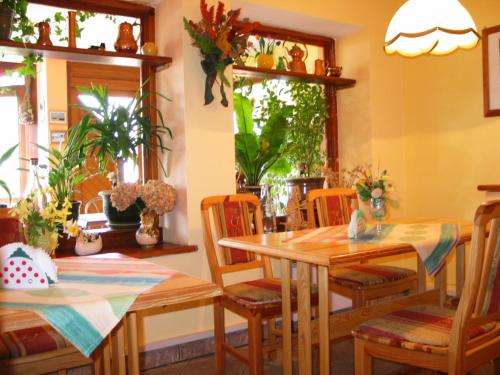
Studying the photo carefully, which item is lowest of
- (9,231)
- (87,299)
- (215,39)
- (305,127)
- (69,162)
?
(87,299)

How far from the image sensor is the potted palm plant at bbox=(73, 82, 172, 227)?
2842 millimetres

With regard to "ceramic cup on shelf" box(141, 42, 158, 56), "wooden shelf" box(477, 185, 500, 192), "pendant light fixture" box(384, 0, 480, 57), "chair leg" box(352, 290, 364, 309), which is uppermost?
"ceramic cup on shelf" box(141, 42, 158, 56)

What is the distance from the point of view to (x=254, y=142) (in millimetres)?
3490

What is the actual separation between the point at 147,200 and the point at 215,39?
100cm

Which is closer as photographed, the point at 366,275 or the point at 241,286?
the point at 241,286

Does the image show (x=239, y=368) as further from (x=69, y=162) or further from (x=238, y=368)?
(x=69, y=162)

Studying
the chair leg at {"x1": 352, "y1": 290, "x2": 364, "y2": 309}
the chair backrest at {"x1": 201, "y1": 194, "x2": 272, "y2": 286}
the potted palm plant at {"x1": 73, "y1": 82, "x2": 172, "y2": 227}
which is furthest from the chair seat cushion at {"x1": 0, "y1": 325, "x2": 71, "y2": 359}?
the chair leg at {"x1": 352, "y1": 290, "x2": 364, "y2": 309}

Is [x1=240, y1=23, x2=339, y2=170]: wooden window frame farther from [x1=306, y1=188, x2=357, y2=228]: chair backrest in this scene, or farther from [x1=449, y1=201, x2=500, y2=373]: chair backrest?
[x1=449, y1=201, x2=500, y2=373]: chair backrest

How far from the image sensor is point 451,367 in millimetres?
1689

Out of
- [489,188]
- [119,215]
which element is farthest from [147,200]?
[489,188]

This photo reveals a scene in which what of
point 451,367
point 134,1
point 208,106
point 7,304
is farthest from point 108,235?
point 451,367

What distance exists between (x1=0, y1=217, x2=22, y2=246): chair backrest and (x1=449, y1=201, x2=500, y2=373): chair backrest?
166 centimetres

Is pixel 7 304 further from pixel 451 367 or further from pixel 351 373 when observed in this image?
pixel 351 373

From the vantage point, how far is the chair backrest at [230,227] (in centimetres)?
261
